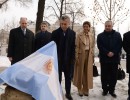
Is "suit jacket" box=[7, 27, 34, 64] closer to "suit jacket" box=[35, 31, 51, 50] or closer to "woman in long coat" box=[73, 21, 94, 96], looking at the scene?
"suit jacket" box=[35, 31, 51, 50]

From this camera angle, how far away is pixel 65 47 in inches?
316

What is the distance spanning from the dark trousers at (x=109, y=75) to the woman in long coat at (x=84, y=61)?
0.35 metres

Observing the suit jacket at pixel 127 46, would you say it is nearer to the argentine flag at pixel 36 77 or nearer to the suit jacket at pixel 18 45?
the suit jacket at pixel 18 45

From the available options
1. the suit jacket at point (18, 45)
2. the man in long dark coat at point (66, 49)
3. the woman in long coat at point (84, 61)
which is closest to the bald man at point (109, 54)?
the woman in long coat at point (84, 61)

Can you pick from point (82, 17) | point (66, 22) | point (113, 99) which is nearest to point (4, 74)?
point (66, 22)

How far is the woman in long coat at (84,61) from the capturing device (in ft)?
27.8

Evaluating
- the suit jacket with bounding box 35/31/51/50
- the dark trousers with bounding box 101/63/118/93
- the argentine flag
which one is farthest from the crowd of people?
the argentine flag

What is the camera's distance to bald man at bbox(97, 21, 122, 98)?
848cm

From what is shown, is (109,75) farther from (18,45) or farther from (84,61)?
(18,45)

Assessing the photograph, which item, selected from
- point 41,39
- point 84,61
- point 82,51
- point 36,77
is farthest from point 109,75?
point 36,77

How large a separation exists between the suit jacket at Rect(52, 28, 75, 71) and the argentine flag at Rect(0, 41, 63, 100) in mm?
2675

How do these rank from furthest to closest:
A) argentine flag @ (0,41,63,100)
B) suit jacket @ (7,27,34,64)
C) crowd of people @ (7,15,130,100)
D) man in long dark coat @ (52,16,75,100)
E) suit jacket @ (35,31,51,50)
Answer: suit jacket @ (35,31,51,50) < suit jacket @ (7,27,34,64) < crowd of people @ (7,15,130,100) < man in long dark coat @ (52,16,75,100) < argentine flag @ (0,41,63,100)

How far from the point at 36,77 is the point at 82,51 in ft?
11.8

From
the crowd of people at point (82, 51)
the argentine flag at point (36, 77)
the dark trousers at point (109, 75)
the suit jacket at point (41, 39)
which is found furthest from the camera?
the suit jacket at point (41, 39)
